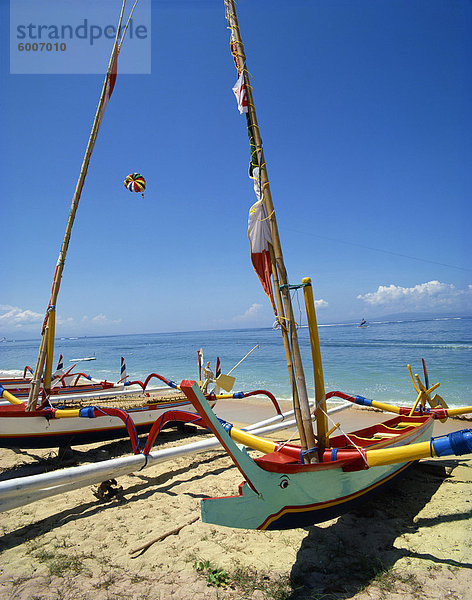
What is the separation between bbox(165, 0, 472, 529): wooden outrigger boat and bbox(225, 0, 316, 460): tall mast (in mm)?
11

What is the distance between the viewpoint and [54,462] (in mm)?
6660

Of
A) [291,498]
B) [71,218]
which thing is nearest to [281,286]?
[291,498]

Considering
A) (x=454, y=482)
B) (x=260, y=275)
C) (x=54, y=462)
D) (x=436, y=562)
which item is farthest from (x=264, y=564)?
(x=54, y=462)

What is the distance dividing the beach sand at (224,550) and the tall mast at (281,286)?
111 cm

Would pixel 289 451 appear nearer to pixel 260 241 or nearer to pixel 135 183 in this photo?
pixel 260 241

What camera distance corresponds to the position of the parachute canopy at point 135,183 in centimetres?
880

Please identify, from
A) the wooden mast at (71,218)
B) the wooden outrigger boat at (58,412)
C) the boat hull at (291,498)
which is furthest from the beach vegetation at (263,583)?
the wooden mast at (71,218)

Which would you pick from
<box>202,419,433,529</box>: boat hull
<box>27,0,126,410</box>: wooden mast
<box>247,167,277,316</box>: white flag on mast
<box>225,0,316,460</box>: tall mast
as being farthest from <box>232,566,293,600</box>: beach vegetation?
<box>27,0,126,410</box>: wooden mast

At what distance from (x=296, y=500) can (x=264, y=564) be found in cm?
90

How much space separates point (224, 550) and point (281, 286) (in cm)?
297

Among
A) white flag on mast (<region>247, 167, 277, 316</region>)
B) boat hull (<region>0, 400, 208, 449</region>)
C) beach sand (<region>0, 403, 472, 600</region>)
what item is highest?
white flag on mast (<region>247, 167, 277, 316</region>)

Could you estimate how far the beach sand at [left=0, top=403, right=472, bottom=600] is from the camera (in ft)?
10.1

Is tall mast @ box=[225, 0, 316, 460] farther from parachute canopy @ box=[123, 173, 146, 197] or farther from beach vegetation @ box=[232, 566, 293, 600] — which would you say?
parachute canopy @ box=[123, 173, 146, 197]

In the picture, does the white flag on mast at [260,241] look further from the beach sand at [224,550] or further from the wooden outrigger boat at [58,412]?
the wooden outrigger boat at [58,412]
